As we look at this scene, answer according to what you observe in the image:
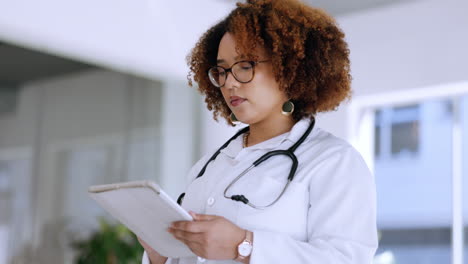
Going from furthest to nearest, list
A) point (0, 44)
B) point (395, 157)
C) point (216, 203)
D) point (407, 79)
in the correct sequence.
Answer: point (395, 157) < point (407, 79) < point (0, 44) < point (216, 203)

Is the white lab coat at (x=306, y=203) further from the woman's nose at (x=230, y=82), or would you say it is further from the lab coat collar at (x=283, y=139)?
the woman's nose at (x=230, y=82)

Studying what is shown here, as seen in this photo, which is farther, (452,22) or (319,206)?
(452,22)

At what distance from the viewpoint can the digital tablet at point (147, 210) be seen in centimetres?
135

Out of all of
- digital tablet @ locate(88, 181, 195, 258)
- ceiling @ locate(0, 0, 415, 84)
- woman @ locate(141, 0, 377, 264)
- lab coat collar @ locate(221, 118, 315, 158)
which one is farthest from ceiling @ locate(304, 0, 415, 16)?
digital tablet @ locate(88, 181, 195, 258)

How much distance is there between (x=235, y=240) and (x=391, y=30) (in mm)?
3102

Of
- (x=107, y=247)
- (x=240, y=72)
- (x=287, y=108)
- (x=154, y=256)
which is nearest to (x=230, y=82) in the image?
(x=240, y=72)

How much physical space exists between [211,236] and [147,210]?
6.2 inches

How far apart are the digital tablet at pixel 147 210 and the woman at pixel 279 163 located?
41 mm

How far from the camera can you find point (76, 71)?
173 inches

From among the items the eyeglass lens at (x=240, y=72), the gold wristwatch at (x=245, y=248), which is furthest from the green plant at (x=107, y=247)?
the gold wristwatch at (x=245, y=248)

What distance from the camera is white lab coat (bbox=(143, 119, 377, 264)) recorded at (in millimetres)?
1409

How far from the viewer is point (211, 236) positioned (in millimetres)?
1358

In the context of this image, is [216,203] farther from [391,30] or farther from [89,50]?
[391,30]

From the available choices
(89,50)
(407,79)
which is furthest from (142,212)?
(407,79)
